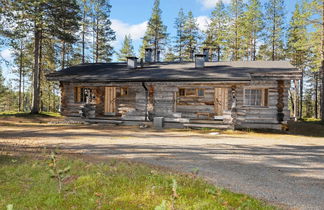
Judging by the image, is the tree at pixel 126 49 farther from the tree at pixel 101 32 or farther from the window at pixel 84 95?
the window at pixel 84 95

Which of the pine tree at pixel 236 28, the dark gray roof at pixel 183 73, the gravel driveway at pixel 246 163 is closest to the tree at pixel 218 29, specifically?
the pine tree at pixel 236 28

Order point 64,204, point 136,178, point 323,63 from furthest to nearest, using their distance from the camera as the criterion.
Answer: point 323,63 < point 136,178 < point 64,204

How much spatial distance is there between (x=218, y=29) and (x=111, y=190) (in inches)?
1298

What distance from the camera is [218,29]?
109ft

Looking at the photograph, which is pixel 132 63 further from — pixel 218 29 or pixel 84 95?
pixel 218 29

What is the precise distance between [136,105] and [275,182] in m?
12.3

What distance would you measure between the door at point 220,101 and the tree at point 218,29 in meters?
16.6

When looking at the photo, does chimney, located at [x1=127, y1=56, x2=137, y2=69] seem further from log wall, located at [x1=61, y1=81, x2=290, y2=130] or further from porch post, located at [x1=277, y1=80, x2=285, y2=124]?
porch post, located at [x1=277, y1=80, x2=285, y2=124]

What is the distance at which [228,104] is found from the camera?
616 inches

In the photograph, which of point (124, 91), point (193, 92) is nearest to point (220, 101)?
point (193, 92)

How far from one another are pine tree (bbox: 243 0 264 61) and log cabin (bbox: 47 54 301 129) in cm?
1407

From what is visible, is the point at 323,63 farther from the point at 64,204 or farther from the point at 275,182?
the point at 64,204

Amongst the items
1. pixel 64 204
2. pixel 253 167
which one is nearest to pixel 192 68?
pixel 253 167

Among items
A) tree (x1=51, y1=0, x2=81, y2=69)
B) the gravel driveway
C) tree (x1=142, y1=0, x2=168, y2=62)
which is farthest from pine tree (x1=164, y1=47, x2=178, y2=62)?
the gravel driveway
